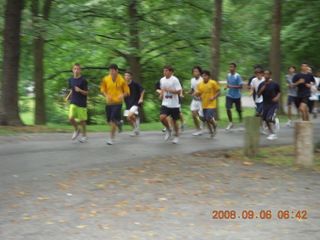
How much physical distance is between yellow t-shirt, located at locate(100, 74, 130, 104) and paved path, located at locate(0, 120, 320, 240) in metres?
1.22

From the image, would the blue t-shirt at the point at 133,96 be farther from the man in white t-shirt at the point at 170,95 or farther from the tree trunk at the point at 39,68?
the tree trunk at the point at 39,68

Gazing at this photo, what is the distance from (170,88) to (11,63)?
17.1 ft

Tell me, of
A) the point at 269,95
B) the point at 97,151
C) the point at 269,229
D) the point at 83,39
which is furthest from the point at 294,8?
the point at 269,229

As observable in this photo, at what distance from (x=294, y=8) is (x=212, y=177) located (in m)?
17.5

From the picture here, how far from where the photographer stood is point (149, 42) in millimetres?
22344

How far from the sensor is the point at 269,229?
592 cm

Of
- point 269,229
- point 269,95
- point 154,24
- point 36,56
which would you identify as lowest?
point 269,229

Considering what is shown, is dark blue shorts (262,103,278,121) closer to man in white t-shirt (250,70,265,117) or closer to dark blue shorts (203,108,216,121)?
man in white t-shirt (250,70,265,117)

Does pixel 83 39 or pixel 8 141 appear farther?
pixel 83 39

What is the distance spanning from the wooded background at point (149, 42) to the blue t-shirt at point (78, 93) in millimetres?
5755

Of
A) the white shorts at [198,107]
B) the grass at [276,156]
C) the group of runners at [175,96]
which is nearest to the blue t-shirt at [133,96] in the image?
the group of runners at [175,96]

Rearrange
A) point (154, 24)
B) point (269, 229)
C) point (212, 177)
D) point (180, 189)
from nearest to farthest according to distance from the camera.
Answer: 1. point (269, 229)
2. point (180, 189)
3. point (212, 177)
4. point (154, 24)

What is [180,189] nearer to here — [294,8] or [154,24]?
[154,24]

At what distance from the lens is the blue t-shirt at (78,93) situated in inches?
489
